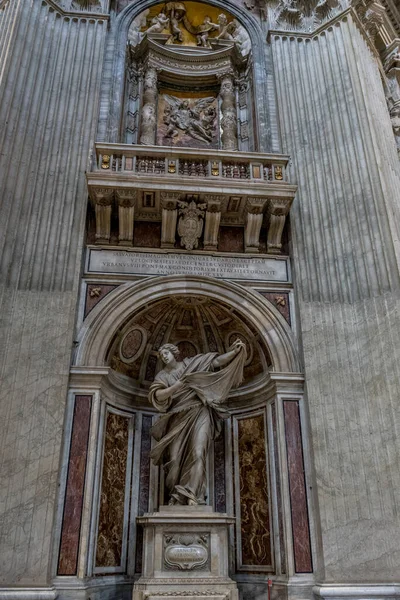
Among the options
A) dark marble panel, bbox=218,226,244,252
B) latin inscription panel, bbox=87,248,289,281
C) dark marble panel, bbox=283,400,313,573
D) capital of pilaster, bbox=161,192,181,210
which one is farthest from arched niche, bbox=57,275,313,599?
capital of pilaster, bbox=161,192,181,210

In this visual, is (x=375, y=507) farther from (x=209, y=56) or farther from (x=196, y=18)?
(x=196, y=18)

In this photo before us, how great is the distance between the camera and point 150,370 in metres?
8.89

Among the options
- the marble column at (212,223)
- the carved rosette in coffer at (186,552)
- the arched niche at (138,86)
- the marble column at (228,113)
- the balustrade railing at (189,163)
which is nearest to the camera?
the carved rosette in coffer at (186,552)

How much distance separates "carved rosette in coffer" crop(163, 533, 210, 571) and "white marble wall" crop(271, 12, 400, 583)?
1464mm

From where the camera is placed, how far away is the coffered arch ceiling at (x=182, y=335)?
839 cm

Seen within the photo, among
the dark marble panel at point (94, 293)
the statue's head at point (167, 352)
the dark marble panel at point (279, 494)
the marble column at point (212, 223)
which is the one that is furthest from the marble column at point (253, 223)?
the dark marble panel at point (279, 494)

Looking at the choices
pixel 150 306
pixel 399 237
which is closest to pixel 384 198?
pixel 399 237

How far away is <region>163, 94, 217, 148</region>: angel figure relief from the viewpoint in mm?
11078

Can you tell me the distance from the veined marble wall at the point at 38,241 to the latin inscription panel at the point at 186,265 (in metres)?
0.51

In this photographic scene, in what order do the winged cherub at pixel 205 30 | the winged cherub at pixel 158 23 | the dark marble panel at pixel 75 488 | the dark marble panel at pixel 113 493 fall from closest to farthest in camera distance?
the dark marble panel at pixel 75 488
the dark marble panel at pixel 113 493
the winged cherub at pixel 158 23
the winged cherub at pixel 205 30

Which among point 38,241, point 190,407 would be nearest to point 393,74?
point 38,241

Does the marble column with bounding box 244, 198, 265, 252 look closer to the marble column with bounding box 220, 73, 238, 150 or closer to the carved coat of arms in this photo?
the carved coat of arms

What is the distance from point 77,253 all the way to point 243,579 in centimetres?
531

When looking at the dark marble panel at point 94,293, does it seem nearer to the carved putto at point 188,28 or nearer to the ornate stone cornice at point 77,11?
the ornate stone cornice at point 77,11
